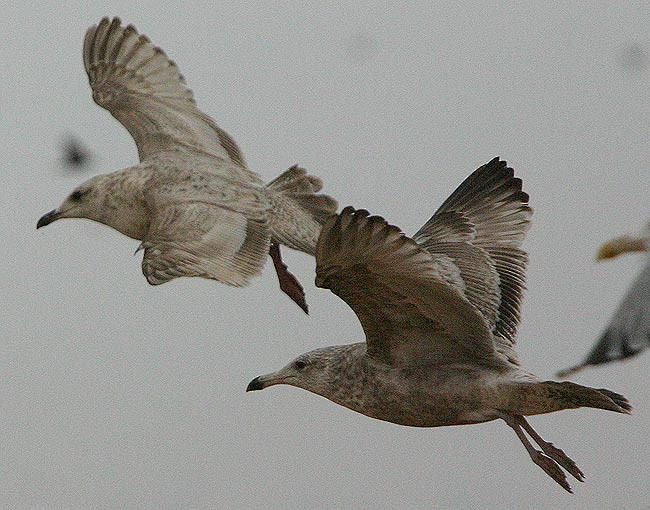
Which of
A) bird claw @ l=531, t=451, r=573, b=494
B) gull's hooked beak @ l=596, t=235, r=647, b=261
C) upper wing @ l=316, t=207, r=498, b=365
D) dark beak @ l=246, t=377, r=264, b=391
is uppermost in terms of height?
gull's hooked beak @ l=596, t=235, r=647, b=261

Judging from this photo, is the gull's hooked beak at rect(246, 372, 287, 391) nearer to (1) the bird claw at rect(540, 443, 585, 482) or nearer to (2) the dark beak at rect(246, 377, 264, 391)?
(2) the dark beak at rect(246, 377, 264, 391)

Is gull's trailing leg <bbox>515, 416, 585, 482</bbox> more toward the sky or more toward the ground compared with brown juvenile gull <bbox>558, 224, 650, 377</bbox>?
more toward the ground

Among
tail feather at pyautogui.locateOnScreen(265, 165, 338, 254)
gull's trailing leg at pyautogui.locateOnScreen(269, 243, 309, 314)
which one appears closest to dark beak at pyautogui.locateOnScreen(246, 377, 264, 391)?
tail feather at pyautogui.locateOnScreen(265, 165, 338, 254)

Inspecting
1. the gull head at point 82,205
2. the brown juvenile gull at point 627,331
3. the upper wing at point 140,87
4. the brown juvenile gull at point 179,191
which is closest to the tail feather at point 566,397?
the brown juvenile gull at point 627,331

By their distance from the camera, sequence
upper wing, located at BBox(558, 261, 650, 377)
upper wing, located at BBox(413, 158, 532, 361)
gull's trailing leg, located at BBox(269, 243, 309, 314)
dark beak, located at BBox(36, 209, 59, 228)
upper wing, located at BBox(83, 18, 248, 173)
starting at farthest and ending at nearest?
upper wing, located at BBox(83, 18, 248, 173), dark beak, located at BBox(36, 209, 59, 228), gull's trailing leg, located at BBox(269, 243, 309, 314), upper wing, located at BBox(413, 158, 532, 361), upper wing, located at BBox(558, 261, 650, 377)

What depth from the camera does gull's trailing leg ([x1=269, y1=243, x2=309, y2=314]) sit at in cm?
779

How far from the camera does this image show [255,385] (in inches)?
262

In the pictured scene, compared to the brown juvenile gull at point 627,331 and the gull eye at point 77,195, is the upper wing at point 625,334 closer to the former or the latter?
the brown juvenile gull at point 627,331

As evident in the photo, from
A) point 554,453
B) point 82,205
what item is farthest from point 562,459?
point 82,205

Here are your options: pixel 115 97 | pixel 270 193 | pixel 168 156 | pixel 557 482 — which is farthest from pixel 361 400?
pixel 115 97

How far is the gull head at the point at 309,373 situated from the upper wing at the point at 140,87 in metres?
2.12

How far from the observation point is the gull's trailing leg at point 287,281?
307 inches

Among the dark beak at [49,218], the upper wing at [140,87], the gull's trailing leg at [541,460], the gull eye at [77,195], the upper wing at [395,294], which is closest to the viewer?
the upper wing at [395,294]

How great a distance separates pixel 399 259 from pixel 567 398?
0.86 meters
